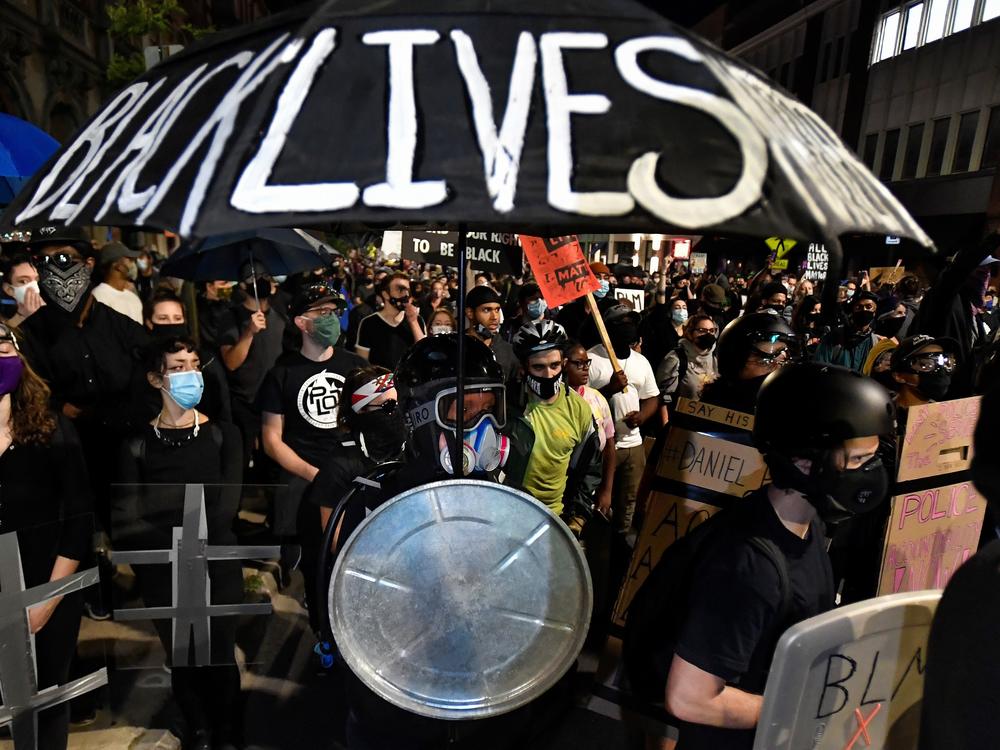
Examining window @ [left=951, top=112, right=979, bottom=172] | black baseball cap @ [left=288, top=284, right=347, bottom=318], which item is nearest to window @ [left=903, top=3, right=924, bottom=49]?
window @ [left=951, top=112, right=979, bottom=172]

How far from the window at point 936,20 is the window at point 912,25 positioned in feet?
1.74

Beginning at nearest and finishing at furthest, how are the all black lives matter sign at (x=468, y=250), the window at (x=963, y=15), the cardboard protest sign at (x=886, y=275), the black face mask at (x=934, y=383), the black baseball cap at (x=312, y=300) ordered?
the black face mask at (x=934, y=383) < the black baseball cap at (x=312, y=300) < the all black lives matter sign at (x=468, y=250) < the cardboard protest sign at (x=886, y=275) < the window at (x=963, y=15)

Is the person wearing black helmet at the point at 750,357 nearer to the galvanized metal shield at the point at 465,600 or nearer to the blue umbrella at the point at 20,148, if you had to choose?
the galvanized metal shield at the point at 465,600

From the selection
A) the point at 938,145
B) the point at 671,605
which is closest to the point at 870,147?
the point at 938,145

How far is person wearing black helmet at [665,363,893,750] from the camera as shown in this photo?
1.55 m

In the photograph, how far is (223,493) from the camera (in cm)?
250

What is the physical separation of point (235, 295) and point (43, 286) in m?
2.37

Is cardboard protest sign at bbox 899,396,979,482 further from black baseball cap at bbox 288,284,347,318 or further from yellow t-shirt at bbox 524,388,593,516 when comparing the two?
black baseball cap at bbox 288,284,347,318

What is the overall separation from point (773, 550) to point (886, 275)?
15769 millimetres

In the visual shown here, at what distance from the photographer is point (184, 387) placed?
10.3 feet

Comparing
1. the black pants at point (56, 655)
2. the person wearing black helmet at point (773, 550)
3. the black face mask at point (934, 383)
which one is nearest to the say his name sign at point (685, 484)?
the person wearing black helmet at point (773, 550)

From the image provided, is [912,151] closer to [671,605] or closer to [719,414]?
[719,414]

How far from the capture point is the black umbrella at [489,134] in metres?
0.97

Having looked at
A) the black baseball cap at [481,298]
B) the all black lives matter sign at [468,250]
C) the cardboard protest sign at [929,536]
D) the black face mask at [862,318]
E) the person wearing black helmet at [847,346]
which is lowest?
the cardboard protest sign at [929,536]
